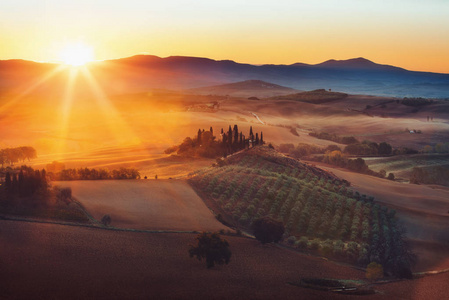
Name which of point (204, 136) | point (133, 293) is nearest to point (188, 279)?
point (133, 293)

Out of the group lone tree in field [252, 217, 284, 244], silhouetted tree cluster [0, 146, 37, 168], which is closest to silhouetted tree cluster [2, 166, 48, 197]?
lone tree in field [252, 217, 284, 244]

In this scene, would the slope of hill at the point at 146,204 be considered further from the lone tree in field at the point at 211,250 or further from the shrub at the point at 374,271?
the shrub at the point at 374,271

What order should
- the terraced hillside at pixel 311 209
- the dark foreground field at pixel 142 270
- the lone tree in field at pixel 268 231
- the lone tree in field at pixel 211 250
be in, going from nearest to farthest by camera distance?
1. the dark foreground field at pixel 142 270
2. the lone tree in field at pixel 211 250
3. the lone tree in field at pixel 268 231
4. the terraced hillside at pixel 311 209

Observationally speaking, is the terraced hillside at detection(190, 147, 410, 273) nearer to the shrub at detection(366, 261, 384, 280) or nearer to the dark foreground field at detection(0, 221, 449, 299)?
the shrub at detection(366, 261, 384, 280)

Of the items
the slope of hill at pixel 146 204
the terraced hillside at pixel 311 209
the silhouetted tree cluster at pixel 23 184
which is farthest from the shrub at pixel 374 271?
the silhouetted tree cluster at pixel 23 184

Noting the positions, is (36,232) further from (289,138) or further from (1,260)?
(289,138)

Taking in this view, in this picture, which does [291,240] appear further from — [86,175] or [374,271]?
[86,175]
